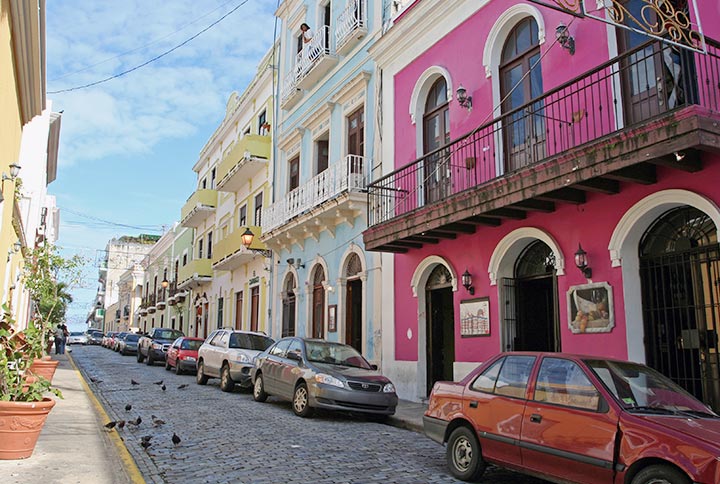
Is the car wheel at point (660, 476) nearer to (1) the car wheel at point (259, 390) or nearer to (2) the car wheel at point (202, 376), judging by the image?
(1) the car wheel at point (259, 390)

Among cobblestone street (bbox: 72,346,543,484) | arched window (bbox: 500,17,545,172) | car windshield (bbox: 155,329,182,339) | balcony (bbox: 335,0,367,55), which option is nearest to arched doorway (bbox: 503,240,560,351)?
arched window (bbox: 500,17,545,172)

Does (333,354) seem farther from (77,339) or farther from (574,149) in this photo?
(77,339)

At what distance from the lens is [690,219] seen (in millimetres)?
9062

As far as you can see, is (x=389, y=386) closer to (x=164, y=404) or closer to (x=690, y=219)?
(x=164, y=404)

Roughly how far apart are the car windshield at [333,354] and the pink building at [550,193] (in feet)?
6.34

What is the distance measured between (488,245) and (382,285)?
13.9ft

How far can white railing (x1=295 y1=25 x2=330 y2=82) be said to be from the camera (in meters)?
19.9

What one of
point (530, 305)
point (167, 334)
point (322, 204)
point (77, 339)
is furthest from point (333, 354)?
point (77, 339)

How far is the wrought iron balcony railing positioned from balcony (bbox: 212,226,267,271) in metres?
9.88

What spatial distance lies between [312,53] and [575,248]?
13.1m

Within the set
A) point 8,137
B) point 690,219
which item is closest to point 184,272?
point 8,137

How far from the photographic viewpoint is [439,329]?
14.9 m

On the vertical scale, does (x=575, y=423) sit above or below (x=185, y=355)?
below

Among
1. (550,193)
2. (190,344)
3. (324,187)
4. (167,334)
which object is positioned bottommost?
(190,344)
